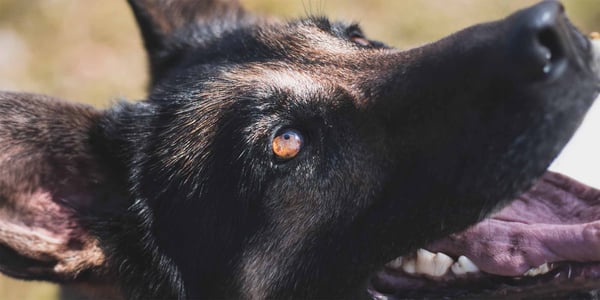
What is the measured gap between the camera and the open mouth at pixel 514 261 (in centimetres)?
271

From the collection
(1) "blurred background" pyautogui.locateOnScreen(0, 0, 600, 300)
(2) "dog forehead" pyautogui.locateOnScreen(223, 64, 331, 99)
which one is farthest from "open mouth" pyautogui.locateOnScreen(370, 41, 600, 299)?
(1) "blurred background" pyautogui.locateOnScreen(0, 0, 600, 300)

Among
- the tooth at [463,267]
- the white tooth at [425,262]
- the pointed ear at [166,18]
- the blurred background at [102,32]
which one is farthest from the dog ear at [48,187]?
the blurred background at [102,32]

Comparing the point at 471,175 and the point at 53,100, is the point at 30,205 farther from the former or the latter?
the point at 471,175

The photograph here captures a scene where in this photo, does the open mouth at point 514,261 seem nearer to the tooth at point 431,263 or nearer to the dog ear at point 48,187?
the tooth at point 431,263

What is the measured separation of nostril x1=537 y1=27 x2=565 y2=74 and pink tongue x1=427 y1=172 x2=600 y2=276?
0.71 meters

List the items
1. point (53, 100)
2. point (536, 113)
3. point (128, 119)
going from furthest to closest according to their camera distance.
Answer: point (128, 119)
point (53, 100)
point (536, 113)

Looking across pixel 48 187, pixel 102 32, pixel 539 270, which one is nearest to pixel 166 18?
pixel 48 187

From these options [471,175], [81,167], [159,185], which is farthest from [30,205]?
[471,175]

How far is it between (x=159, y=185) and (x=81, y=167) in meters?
0.37

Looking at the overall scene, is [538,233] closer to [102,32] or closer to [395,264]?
[395,264]

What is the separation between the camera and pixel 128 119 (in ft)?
10.5

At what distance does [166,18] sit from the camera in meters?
3.99

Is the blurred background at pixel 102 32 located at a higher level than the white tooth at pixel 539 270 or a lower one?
→ higher

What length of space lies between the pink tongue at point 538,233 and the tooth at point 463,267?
24mm
